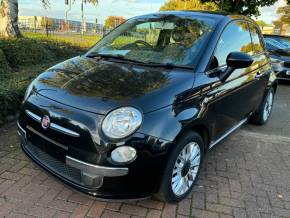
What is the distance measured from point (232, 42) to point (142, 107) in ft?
6.07

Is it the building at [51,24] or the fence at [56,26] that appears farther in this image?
the building at [51,24]

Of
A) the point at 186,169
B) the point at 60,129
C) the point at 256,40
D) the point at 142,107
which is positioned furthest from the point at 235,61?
the point at 60,129

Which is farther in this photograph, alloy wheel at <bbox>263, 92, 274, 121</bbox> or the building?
the building

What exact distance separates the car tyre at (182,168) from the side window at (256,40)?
219 cm

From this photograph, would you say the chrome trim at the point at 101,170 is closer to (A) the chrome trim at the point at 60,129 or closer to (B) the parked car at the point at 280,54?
(A) the chrome trim at the point at 60,129

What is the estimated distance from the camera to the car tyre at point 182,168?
267 cm

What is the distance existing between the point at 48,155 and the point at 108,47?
1.65 metres

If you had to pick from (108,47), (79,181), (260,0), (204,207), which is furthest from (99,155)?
(260,0)

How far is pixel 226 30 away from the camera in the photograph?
364cm

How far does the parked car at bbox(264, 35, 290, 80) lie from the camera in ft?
31.9

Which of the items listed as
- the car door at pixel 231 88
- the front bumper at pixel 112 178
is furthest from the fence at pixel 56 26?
the front bumper at pixel 112 178

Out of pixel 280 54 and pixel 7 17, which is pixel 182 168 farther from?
pixel 280 54

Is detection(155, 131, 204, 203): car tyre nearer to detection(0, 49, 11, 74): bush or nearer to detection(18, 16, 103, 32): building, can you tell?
detection(0, 49, 11, 74): bush

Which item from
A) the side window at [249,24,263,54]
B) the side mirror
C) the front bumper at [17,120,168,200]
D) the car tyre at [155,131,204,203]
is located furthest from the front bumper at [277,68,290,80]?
the front bumper at [17,120,168,200]
